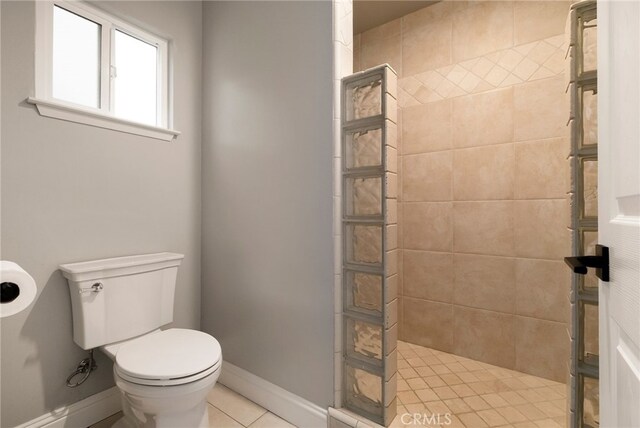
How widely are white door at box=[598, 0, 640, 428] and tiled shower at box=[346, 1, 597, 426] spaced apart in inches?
46.3

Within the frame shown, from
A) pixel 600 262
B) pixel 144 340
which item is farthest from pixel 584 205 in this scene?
pixel 144 340

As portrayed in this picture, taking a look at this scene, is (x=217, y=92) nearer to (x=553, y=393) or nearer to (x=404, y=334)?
(x=404, y=334)

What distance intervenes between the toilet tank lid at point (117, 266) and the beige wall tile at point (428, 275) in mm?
1588

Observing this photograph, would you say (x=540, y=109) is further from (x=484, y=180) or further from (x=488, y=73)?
(x=484, y=180)

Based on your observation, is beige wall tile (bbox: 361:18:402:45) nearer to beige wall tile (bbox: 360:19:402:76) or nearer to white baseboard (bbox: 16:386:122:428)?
beige wall tile (bbox: 360:19:402:76)

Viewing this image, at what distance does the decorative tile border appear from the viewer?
5.73ft

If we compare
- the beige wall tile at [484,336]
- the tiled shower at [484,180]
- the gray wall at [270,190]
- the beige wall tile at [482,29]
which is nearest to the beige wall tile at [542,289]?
the tiled shower at [484,180]

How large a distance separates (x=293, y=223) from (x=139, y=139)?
1.00 m

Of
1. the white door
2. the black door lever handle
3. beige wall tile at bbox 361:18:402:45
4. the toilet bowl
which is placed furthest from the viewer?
beige wall tile at bbox 361:18:402:45

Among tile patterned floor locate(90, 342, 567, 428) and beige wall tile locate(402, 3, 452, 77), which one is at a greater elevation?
beige wall tile locate(402, 3, 452, 77)

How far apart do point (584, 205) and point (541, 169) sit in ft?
3.19

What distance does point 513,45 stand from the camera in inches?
73.2

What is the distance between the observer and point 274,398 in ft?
5.10
